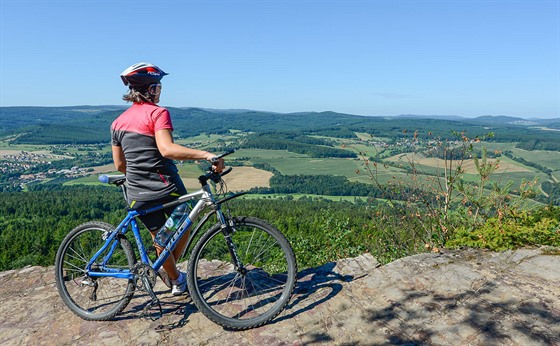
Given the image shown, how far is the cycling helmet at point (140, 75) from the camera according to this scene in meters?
3.36

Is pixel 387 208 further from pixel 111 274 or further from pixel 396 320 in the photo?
pixel 111 274

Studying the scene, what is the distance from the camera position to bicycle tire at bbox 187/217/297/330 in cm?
328

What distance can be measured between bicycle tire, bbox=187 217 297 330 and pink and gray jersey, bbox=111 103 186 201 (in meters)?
0.69

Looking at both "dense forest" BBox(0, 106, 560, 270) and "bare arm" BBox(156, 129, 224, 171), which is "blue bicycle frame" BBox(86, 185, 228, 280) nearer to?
"bare arm" BBox(156, 129, 224, 171)

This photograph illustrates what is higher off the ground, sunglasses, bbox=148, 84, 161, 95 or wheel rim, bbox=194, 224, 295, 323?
sunglasses, bbox=148, 84, 161, 95

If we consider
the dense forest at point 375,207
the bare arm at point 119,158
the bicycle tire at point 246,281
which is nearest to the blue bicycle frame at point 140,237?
the bicycle tire at point 246,281

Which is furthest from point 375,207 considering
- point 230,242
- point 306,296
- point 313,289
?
point 230,242

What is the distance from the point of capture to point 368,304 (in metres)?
3.42

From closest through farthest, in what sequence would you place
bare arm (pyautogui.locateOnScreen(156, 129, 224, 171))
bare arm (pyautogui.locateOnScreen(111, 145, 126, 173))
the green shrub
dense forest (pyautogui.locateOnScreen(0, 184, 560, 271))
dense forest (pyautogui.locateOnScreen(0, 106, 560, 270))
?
bare arm (pyautogui.locateOnScreen(156, 129, 224, 171))
bare arm (pyautogui.locateOnScreen(111, 145, 126, 173))
the green shrub
dense forest (pyautogui.locateOnScreen(0, 184, 560, 271))
dense forest (pyautogui.locateOnScreen(0, 106, 560, 270))

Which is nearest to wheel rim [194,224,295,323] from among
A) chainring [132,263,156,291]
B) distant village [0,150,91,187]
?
chainring [132,263,156,291]

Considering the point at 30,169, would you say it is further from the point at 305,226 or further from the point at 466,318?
the point at 466,318

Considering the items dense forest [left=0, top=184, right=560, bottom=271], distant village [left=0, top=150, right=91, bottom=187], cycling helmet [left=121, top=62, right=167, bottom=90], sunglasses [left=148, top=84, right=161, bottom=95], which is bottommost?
distant village [left=0, top=150, right=91, bottom=187]

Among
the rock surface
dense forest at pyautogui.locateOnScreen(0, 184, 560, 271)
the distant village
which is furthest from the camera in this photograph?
the distant village

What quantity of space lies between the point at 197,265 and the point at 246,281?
2.01 ft
